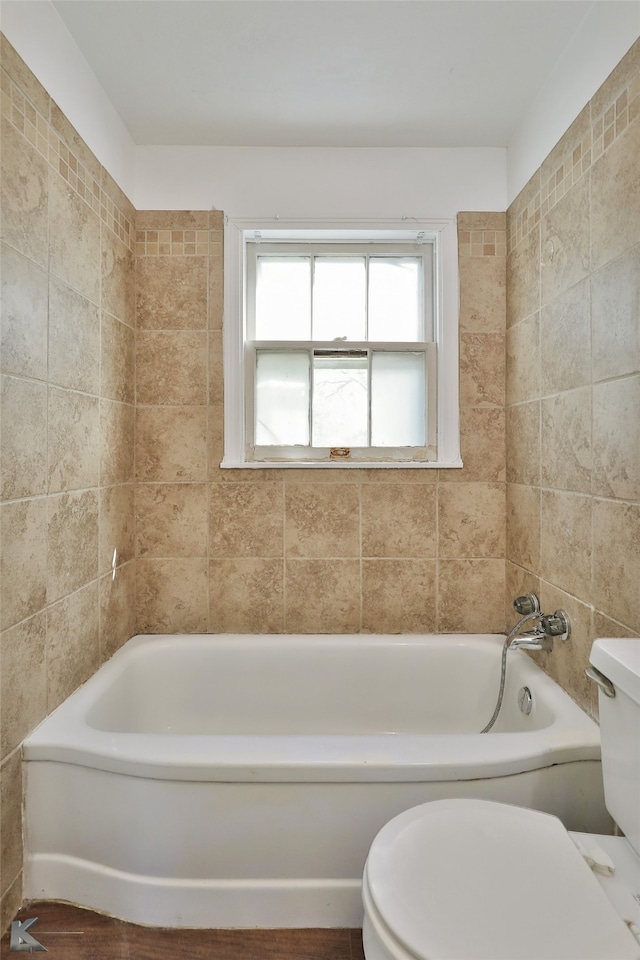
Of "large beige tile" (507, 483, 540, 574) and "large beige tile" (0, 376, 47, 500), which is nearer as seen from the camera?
"large beige tile" (0, 376, 47, 500)

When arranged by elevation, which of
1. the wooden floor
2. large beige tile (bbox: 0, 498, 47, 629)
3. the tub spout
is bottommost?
the wooden floor

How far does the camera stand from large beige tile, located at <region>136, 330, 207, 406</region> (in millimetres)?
2143

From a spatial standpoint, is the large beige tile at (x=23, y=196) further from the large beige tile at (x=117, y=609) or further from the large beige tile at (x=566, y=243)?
the large beige tile at (x=566, y=243)

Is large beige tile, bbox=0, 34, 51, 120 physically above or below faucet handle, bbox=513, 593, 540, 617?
above

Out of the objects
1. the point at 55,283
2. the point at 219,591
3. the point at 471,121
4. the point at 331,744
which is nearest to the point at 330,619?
the point at 219,591

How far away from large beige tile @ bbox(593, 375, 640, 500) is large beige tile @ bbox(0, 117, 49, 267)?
1521mm

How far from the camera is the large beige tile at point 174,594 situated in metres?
2.16

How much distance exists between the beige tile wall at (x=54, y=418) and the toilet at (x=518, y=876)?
96 centimetres

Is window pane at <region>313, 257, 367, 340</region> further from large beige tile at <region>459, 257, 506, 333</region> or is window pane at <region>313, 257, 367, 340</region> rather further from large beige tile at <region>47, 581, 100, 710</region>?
large beige tile at <region>47, 581, 100, 710</region>

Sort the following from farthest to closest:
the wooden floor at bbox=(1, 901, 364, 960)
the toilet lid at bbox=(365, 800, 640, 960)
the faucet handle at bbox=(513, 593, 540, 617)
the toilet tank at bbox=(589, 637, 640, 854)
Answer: the faucet handle at bbox=(513, 593, 540, 617), the wooden floor at bbox=(1, 901, 364, 960), the toilet tank at bbox=(589, 637, 640, 854), the toilet lid at bbox=(365, 800, 640, 960)

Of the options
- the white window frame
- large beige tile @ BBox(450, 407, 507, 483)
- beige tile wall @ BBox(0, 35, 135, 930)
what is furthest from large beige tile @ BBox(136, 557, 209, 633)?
large beige tile @ BBox(450, 407, 507, 483)

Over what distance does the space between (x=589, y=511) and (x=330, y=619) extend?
1.08 meters

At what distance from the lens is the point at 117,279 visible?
1.97m

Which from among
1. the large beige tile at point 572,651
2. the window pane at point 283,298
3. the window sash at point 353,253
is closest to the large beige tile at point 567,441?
the large beige tile at point 572,651
